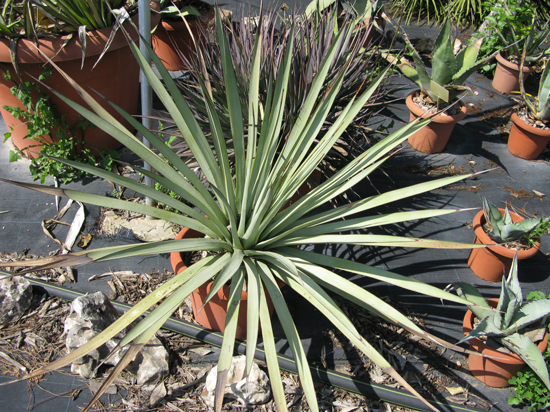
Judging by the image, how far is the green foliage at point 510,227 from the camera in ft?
6.77

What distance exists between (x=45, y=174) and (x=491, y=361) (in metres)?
2.55

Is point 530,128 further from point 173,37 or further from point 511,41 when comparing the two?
point 173,37

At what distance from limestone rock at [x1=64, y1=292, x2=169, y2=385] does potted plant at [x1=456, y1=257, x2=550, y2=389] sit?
129 cm

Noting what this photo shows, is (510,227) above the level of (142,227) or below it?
above

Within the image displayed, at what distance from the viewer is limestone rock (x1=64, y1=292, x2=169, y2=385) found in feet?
5.59

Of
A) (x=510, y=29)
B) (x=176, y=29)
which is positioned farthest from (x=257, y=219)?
(x=510, y=29)

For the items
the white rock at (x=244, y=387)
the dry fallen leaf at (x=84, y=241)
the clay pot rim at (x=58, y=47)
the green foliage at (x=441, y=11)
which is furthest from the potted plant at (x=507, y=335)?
the green foliage at (x=441, y=11)

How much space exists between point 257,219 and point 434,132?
202 cm

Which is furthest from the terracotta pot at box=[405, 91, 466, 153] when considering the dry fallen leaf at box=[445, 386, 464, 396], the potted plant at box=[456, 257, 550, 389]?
the dry fallen leaf at box=[445, 386, 464, 396]

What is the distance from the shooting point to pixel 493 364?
5.79 feet

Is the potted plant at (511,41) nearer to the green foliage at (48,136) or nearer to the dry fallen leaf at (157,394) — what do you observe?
the green foliage at (48,136)

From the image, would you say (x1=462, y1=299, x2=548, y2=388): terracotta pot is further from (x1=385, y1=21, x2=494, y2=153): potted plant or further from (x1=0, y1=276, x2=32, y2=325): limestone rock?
(x1=0, y1=276, x2=32, y2=325): limestone rock

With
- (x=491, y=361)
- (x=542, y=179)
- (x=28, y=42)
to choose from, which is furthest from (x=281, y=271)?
(x=542, y=179)

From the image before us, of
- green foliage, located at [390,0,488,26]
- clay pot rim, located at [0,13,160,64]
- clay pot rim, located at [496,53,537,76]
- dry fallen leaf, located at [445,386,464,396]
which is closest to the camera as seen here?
dry fallen leaf, located at [445,386,464,396]
